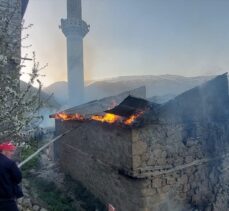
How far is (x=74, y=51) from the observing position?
31656 millimetres

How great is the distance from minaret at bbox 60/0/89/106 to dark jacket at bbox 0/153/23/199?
27.3 meters

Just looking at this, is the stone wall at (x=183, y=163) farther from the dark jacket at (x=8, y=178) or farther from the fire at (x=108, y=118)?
the dark jacket at (x=8, y=178)

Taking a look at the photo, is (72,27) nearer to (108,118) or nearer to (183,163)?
(108,118)

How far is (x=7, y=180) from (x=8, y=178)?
3cm

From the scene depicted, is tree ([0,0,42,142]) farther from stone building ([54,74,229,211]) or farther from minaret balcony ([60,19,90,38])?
minaret balcony ([60,19,90,38])

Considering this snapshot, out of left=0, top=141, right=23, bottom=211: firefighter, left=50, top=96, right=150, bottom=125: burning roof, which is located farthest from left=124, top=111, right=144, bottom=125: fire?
left=0, top=141, right=23, bottom=211: firefighter

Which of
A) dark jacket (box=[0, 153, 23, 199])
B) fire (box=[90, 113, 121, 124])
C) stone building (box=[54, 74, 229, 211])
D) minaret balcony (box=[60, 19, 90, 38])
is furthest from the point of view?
minaret balcony (box=[60, 19, 90, 38])

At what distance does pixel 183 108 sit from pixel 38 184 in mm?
6725

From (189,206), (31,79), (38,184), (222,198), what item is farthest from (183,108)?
(38,184)

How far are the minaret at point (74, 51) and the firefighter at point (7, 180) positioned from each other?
2723cm

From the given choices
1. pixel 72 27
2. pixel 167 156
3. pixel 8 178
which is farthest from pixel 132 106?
pixel 72 27

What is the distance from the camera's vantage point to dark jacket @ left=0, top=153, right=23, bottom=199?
3998 mm

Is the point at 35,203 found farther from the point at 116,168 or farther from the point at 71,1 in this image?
the point at 71,1

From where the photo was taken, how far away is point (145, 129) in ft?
23.9
